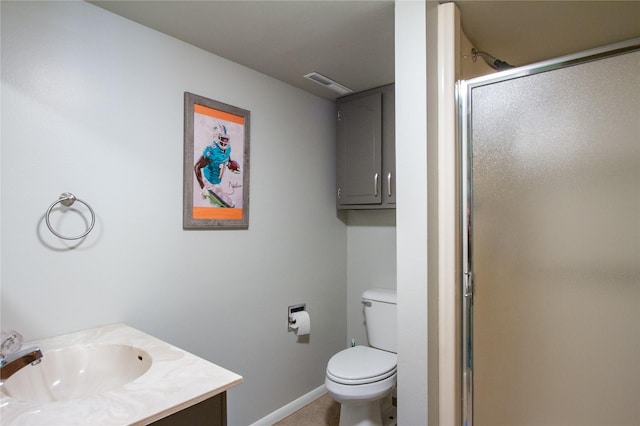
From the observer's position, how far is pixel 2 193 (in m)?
1.33

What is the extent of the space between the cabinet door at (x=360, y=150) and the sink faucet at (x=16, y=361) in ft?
6.21

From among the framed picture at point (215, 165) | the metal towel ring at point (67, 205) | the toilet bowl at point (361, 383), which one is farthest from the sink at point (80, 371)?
the toilet bowl at point (361, 383)

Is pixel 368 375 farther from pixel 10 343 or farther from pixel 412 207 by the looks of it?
pixel 10 343

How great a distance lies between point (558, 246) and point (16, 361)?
1.82 m

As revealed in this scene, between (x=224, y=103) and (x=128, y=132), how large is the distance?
56 cm

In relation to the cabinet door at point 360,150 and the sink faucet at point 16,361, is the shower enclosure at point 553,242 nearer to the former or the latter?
the cabinet door at point 360,150

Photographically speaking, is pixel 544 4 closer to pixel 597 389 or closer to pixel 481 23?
pixel 481 23

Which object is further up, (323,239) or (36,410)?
(323,239)

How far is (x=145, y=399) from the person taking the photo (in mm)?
923

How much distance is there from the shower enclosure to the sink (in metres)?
1.27

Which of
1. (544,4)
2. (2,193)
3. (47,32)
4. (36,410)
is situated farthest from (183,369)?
(544,4)

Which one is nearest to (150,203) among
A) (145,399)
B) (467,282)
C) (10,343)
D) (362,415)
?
(10,343)

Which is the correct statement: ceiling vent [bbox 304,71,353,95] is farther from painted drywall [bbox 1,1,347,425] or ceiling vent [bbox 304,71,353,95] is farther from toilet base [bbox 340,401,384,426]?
toilet base [bbox 340,401,384,426]

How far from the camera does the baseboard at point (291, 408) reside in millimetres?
2256
